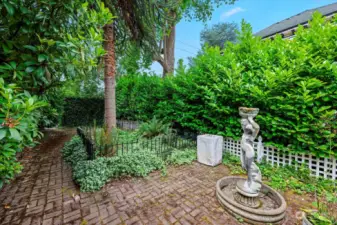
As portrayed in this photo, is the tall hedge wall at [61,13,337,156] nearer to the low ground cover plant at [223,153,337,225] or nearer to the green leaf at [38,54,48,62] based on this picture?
the low ground cover plant at [223,153,337,225]

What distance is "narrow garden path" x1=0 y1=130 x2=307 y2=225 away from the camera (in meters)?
2.03

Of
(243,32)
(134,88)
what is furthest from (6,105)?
(134,88)

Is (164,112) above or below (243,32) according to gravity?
below

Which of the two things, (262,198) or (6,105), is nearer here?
(6,105)

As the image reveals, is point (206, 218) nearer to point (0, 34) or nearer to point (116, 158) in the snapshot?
point (116, 158)

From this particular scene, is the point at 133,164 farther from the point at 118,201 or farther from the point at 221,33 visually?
the point at 221,33

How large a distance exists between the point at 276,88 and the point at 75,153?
505cm

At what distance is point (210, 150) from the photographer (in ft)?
12.2

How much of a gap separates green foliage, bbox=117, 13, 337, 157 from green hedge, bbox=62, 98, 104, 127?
652 cm

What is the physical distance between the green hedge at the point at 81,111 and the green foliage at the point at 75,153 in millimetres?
4659

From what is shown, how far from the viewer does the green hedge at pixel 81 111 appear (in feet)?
29.1

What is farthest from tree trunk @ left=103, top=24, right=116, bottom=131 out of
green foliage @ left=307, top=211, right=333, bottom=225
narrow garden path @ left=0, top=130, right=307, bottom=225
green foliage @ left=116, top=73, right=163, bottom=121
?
green foliage @ left=307, top=211, right=333, bottom=225

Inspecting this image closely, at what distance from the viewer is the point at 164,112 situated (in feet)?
19.5

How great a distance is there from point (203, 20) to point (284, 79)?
32.6 feet
